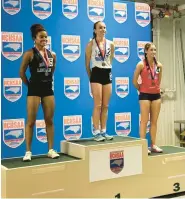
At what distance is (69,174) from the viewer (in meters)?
3.47

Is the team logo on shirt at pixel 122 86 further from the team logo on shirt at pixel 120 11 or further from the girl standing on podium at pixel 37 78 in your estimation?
the girl standing on podium at pixel 37 78

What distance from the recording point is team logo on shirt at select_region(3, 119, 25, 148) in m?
5.16

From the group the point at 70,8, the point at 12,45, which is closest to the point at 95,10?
Answer: the point at 70,8

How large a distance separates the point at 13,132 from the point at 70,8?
2.22 metres

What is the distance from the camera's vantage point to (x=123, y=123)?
6.12 metres

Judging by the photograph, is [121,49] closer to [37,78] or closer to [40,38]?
[40,38]

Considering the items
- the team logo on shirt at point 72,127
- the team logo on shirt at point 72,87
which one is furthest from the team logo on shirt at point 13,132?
the team logo on shirt at point 72,87

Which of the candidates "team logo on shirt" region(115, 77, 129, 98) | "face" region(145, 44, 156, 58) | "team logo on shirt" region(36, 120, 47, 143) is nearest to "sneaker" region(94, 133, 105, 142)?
"face" region(145, 44, 156, 58)

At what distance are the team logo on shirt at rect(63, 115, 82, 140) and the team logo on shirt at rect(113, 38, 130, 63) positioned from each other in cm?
130

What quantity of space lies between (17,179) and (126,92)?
3.38 metres

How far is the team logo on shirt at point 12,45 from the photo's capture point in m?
5.13

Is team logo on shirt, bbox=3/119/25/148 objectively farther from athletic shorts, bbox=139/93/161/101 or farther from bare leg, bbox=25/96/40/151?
athletic shorts, bbox=139/93/161/101

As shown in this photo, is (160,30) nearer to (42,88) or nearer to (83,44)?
(83,44)

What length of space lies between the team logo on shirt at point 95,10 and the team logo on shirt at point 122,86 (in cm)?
112
